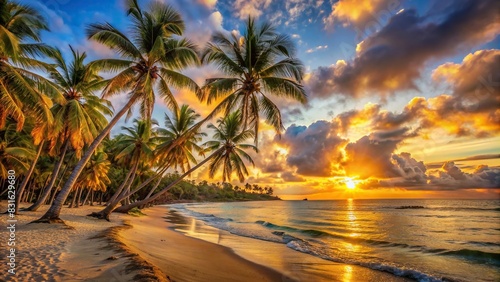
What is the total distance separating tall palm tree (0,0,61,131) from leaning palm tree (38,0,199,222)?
2.30 m

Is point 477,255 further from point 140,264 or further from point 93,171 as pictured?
point 93,171

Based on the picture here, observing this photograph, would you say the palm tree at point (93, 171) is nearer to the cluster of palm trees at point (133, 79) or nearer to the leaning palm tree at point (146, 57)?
the cluster of palm trees at point (133, 79)

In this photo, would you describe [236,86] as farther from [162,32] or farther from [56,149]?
[56,149]

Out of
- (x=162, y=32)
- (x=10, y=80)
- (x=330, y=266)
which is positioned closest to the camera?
(x=330, y=266)

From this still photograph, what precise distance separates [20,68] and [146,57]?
5.43m

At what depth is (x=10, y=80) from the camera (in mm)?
10320

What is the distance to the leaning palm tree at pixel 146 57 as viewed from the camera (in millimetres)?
12555

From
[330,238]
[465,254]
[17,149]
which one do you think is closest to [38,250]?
[330,238]

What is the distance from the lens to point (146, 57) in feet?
46.3

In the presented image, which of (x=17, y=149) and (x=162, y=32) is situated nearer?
(x=162, y=32)

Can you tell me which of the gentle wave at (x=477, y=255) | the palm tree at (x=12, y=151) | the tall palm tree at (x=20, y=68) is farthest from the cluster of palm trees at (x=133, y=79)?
the gentle wave at (x=477, y=255)

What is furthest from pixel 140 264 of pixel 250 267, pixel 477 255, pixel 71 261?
pixel 477 255

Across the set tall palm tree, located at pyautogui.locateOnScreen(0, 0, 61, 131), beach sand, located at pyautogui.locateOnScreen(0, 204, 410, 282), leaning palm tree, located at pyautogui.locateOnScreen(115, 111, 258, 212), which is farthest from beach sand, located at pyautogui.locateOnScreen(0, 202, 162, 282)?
leaning palm tree, located at pyautogui.locateOnScreen(115, 111, 258, 212)

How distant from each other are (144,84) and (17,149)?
15.0 m
